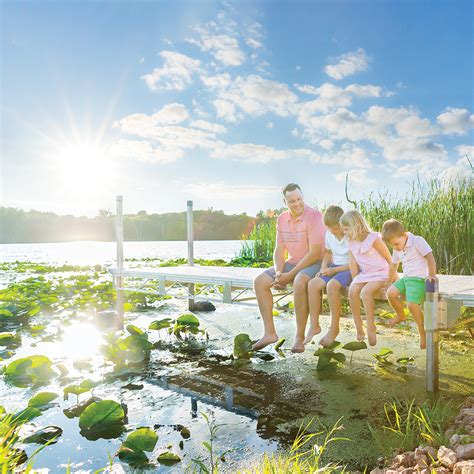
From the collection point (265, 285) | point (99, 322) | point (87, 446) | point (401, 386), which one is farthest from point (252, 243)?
point (87, 446)

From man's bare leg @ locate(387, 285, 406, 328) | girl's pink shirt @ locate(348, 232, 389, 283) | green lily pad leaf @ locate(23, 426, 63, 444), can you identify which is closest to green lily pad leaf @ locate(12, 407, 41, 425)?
green lily pad leaf @ locate(23, 426, 63, 444)

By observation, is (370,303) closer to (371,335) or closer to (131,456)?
(371,335)

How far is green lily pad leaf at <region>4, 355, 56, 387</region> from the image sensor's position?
3645 mm

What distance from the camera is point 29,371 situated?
146 inches

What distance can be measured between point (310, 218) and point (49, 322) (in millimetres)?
4000

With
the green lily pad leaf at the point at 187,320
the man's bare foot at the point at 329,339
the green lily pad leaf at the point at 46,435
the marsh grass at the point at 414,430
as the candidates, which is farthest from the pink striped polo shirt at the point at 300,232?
the green lily pad leaf at the point at 46,435

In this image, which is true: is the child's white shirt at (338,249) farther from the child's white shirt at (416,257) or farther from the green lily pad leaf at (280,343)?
the green lily pad leaf at (280,343)

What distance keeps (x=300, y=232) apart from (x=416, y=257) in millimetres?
971

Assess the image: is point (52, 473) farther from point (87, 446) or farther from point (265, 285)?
point (265, 285)

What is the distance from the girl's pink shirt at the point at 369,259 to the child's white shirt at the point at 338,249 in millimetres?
134

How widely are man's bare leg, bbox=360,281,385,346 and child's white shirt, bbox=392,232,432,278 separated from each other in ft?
0.73

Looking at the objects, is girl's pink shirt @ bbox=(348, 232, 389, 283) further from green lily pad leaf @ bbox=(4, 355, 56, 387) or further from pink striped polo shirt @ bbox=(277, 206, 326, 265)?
green lily pad leaf @ bbox=(4, 355, 56, 387)

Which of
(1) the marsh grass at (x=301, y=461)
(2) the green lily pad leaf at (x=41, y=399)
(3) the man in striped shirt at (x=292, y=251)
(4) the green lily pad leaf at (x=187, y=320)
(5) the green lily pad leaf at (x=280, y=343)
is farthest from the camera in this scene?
(4) the green lily pad leaf at (x=187, y=320)

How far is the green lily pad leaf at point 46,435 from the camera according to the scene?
8.58 ft
